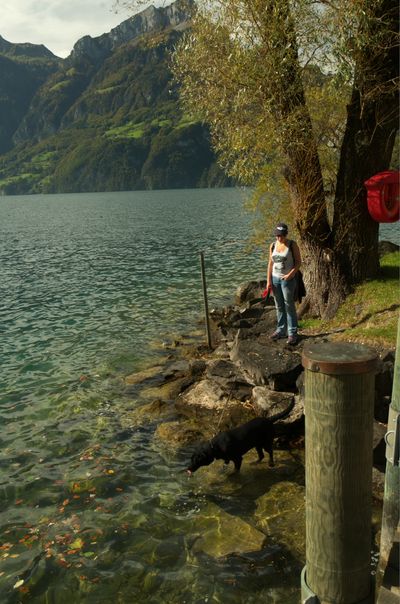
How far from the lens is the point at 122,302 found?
98.1 feet

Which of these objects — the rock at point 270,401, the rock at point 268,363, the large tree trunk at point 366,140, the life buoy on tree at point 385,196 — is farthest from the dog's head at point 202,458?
the large tree trunk at point 366,140

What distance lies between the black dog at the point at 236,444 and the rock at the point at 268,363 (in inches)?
83.1

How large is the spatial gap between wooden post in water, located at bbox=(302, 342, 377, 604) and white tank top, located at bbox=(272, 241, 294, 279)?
857 cm

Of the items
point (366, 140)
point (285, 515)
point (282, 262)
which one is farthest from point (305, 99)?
point (285, 515)

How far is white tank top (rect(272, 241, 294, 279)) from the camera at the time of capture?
13.9 m

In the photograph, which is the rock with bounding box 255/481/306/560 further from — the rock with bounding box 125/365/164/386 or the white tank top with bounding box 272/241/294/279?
the rock with bounding box 125/365/164/386

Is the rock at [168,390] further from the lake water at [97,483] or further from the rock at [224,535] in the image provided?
the rock at [224,535]

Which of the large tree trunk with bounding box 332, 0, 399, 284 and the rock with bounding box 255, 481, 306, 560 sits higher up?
the large tree trunk with bounding box 332, 0, 399, 284

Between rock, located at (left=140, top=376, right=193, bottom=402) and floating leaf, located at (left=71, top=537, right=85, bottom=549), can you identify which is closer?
floating leaf, located at (left=71, top=537, right=85, bottom=549)

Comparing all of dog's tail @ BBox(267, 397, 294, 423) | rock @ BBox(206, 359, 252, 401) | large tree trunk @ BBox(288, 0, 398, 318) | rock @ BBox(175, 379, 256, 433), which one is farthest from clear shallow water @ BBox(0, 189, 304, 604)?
large tree trunk @ BBox(288, 0, 398, 318)

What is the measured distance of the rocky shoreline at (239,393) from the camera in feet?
38.8

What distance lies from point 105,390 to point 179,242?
43248 millimetres

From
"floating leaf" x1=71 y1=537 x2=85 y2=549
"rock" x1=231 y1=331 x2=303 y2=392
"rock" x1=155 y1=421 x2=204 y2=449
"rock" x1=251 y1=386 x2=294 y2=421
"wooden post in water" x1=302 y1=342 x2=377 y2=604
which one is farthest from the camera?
"rock" x1=231 y1=331 x2=303 y2=392

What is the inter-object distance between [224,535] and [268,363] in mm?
5486
